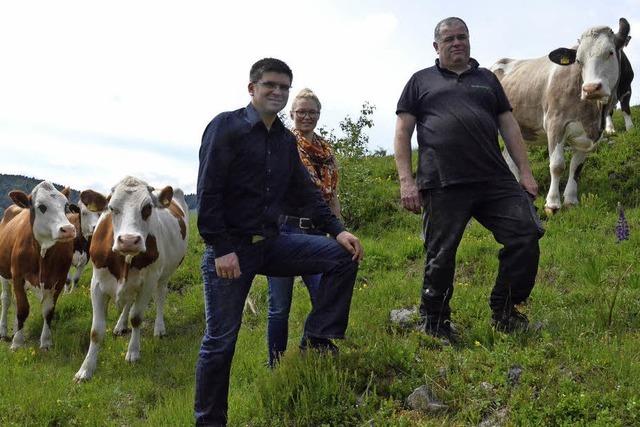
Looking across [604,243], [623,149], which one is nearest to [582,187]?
[623,149]

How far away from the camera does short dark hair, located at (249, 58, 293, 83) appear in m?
4.20

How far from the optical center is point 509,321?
5.14 m

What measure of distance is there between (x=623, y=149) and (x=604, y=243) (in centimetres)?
384

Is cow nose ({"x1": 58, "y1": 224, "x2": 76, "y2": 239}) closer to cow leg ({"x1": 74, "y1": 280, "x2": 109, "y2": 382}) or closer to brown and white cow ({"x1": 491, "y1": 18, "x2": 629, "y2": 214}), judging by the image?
cow leg ({"x1": 74, "y1": 280, "x2": 109, "y2": 382})

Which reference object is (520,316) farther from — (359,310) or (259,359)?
(259,359)

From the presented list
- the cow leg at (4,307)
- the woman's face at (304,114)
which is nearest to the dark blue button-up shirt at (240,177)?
the woman's face at (304,114)

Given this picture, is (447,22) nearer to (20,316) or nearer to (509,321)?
(509,321)

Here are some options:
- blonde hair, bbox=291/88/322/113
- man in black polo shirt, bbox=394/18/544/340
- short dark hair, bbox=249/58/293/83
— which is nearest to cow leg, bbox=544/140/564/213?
man in black polo shirt, bbox=394/18/544/340

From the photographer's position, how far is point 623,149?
419 inches

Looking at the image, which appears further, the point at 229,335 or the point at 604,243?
the point at 604,243

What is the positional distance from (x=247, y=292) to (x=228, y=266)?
1.16 ft

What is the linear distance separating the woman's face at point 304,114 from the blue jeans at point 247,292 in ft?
4.05

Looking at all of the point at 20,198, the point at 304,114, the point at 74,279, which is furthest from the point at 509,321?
the point at 74,279

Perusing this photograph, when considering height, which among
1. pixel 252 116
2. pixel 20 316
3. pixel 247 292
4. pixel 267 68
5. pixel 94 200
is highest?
pixel 267 68
